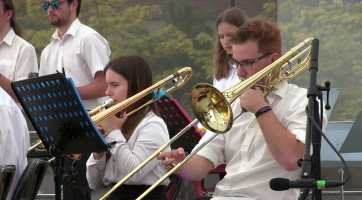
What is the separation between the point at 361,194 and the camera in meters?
5.36

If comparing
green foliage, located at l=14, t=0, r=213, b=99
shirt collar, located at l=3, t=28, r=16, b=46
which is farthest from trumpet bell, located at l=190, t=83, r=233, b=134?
green foliage, located at l=14, t=0, r=213, b=99

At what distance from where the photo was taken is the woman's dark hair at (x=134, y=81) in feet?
11.1

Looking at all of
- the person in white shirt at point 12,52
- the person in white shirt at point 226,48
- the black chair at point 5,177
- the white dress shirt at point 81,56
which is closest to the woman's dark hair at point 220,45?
the person in white shirt at point 226,48

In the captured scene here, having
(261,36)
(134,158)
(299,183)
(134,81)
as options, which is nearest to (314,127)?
(299,183)

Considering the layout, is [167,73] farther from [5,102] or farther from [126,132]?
[5,102]

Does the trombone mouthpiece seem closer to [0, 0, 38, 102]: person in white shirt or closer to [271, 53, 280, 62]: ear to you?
[271, 53, 280, 62]: ear

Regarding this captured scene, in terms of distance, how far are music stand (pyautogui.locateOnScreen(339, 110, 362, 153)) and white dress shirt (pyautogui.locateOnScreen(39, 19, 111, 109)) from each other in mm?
2070

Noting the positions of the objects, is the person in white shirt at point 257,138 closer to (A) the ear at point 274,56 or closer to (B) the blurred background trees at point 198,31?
(A) the ear at point 274,56

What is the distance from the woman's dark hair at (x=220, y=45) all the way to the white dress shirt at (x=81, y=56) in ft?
3.09

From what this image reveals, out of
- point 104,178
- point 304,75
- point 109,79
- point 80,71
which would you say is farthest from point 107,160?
point 304,75

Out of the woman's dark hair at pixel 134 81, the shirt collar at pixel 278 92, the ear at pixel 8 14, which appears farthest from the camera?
the ear at pixel 8 14

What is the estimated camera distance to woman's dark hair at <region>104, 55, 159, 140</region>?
338 cm

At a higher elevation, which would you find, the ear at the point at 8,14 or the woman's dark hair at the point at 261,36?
the woman's dark hair at the point at 261,36

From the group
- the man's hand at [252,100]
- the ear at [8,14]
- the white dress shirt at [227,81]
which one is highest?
the ear at [8,14]
